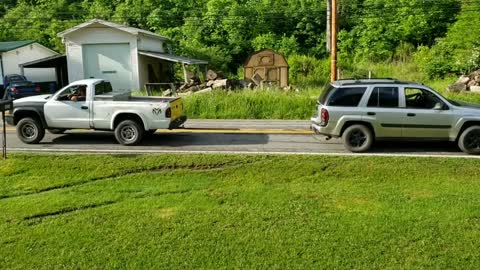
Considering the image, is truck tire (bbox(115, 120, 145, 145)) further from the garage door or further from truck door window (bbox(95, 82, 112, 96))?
the garage door

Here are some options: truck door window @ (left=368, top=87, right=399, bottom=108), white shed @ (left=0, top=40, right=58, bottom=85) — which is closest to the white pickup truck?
truck door window @ (left=368, top=87, right=399, bottom=108)

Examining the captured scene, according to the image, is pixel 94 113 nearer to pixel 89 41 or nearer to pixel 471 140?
pixel 471 140

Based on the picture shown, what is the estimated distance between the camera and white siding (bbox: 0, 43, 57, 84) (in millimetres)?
39312

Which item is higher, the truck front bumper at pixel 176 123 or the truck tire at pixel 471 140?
the truck front bumper at pixel 176 123

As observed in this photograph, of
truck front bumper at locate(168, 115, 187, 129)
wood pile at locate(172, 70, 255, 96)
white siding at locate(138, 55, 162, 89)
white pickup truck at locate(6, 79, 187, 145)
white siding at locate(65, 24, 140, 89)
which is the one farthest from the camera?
white siding at locate(138, 55, 162, 89)

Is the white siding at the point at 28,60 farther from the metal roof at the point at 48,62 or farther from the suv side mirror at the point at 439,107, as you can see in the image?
the suv side mirror at the point at 439,107

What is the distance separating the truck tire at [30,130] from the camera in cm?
1238

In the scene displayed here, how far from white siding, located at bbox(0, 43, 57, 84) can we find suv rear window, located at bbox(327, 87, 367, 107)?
33.4m

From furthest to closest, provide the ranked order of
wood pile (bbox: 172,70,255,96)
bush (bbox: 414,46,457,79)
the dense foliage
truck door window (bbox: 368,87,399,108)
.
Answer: the dense foliage < bush (bbox: 414,46,457,79) < wood pile (bbox: 172,70,255,96) < truck door window (bbox: 368,87,399,108)

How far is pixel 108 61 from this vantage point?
103ft

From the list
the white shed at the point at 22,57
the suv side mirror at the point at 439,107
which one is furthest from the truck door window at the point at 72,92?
the white shed at the point at 22,57

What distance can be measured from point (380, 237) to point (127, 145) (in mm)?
7498

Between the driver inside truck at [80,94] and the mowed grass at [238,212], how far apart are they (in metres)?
2.45

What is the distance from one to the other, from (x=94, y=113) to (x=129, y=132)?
1.00 meters
